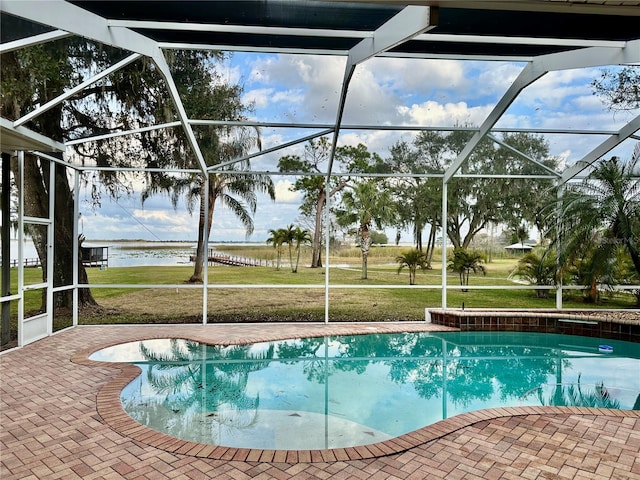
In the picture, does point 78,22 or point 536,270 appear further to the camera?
point 536,270

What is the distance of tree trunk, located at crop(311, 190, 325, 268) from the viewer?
31.8 ft

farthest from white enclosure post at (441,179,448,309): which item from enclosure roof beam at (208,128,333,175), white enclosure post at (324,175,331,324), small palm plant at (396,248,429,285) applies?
enclosure roof beam at (208,128,333,175)

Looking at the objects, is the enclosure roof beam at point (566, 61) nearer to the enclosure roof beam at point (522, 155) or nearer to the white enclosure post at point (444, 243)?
the enclosure roof beam at point (522, 155)

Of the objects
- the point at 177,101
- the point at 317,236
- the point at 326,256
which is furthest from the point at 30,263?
the point at 317,236

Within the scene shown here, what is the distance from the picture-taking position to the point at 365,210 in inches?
402

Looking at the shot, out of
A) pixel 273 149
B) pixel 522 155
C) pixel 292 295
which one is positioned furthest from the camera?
pixel 292 295

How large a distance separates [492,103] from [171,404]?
22.7ft

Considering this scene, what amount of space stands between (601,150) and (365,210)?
510cm

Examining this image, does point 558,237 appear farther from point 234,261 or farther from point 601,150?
point 234,261

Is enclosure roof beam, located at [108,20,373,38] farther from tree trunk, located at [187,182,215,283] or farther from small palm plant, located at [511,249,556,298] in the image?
small palm plant, located at [511,249,556,298]

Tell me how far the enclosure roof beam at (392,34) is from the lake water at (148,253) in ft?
18.1

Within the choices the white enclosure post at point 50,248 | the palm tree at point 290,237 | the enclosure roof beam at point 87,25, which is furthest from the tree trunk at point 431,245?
Answer: the white enclosure post at point 50,248

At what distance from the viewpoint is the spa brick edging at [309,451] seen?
3.37 meters

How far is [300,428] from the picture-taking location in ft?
13.7
